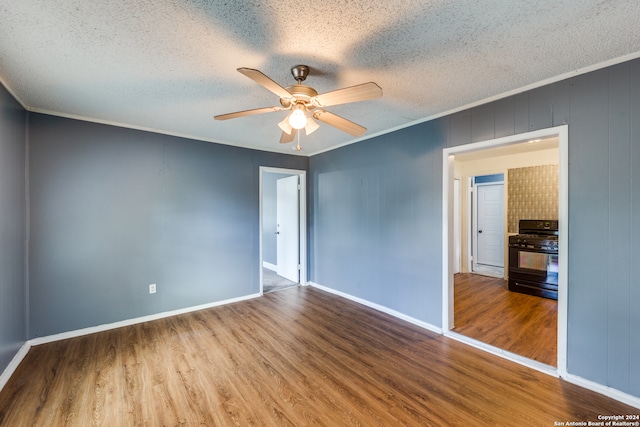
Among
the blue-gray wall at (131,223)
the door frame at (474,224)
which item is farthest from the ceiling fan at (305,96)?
the door frame at (474,224)

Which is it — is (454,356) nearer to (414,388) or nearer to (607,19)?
(414,388)

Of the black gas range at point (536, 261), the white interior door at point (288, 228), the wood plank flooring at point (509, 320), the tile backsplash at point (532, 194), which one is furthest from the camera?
the white interior door at point (288, 228)

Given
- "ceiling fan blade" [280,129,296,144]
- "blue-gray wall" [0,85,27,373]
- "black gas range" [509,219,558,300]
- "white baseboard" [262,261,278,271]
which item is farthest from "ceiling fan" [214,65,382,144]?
"white baseboard" [262,261,278,271]

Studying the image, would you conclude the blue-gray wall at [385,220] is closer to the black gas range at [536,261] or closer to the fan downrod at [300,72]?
the fan downrod at [300,72]

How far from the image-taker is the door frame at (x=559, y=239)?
208 cm

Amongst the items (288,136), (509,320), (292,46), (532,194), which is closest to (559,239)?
(509,320)

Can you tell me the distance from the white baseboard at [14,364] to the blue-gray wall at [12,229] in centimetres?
4

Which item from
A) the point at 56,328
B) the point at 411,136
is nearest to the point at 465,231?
the point at 411,136

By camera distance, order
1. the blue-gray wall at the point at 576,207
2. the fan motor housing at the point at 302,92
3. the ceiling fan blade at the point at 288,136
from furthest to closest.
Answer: the ceiling fan blade at the point at 288,136
the blue-gray wall at the point at 576,207
the fan motor housing at the point at 302,92

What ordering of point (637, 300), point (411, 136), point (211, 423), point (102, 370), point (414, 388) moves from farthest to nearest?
point (411, 136), point (102, 370), point (414, 388), point (637, 300), point (211, 423)

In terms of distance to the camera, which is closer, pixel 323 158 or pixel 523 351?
pixel 523 351

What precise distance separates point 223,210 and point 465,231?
4997mm

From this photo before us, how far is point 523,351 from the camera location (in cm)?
246

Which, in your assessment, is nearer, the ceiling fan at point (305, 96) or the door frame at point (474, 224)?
the ceiling fan at point (305, 96)
